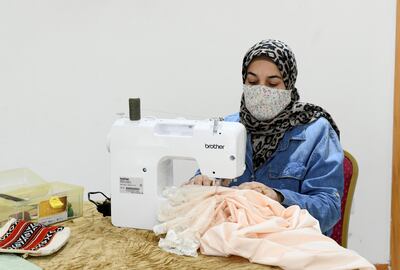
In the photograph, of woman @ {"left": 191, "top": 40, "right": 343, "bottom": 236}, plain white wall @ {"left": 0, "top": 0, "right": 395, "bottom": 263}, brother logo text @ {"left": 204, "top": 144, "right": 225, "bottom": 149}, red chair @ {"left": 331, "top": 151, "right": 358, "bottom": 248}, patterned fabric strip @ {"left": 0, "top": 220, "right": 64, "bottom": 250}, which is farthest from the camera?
plain white wall @ {"left": 0, "top": 0, "right": 395, "bottom": 263}

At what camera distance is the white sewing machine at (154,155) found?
63.3 inches

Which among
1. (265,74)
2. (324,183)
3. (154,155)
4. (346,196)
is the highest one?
(265,74)

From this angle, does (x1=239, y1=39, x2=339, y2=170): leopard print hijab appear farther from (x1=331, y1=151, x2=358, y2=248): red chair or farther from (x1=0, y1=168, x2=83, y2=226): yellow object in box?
(x1=0, y1=168, x2=83, y2=226): yellow object in box

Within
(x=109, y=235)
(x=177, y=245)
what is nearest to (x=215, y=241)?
(x=177, y=245)

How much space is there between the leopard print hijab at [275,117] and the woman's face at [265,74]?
20mm

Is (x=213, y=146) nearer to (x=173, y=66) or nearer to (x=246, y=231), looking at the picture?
(x=246, y=231)

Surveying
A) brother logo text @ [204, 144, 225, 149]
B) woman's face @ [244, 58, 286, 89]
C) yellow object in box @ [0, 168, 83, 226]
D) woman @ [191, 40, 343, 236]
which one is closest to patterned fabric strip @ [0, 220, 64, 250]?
yellow object in box @ [0, 168, 83, 226]

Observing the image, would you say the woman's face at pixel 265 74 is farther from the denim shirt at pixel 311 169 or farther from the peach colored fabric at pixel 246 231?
the peach colored fabric at pixel 246 231

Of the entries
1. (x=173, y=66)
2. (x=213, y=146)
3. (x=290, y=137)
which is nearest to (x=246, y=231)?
(x=213, y=146)

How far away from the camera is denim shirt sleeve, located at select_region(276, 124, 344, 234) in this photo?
6.07ft

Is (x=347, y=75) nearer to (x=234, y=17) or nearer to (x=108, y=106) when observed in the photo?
(x=234, y=17)

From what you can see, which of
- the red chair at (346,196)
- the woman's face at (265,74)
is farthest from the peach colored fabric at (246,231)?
the red chair at (346,196)

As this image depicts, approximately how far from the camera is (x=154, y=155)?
165 centimetres

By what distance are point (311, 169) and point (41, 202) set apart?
1.01 metres
